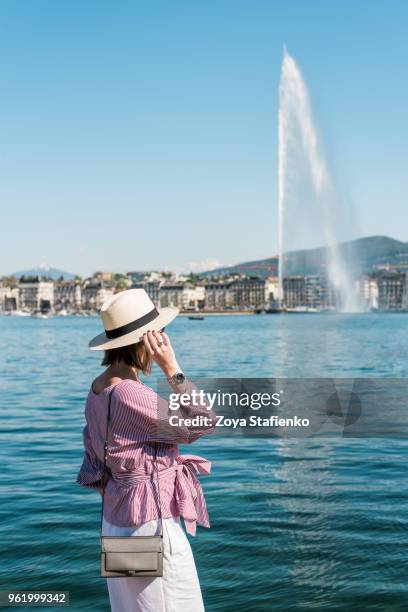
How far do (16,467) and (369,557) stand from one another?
561 cm

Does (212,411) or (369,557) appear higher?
(212,411)

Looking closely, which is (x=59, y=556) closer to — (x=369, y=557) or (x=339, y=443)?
(x=369, y=557)

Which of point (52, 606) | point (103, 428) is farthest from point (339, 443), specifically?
point (103, 428)

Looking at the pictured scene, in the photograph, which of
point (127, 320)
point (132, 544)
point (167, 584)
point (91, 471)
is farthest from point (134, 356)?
point (167, 584)

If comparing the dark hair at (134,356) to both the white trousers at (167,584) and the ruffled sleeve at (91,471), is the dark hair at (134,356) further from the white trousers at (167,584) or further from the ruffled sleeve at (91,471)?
the white trousers at (167,584)

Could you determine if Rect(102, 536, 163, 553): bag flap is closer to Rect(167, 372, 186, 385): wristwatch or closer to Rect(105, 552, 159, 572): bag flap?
Rect(105, 552, 159, 572): bag flap

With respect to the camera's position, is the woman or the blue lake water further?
the blue lake water

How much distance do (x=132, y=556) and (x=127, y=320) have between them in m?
0.90

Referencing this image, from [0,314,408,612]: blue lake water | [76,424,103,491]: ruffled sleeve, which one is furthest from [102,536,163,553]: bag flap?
[0,314,408,612]: blue lake water

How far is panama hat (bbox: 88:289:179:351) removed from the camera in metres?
3.41

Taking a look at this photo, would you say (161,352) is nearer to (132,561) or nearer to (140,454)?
(140,454)

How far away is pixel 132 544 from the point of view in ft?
10.5

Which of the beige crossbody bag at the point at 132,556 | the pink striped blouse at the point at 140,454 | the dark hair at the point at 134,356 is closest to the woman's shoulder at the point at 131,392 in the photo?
the pink striped blouse at the point at 140,454

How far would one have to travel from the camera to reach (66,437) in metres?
13.7
